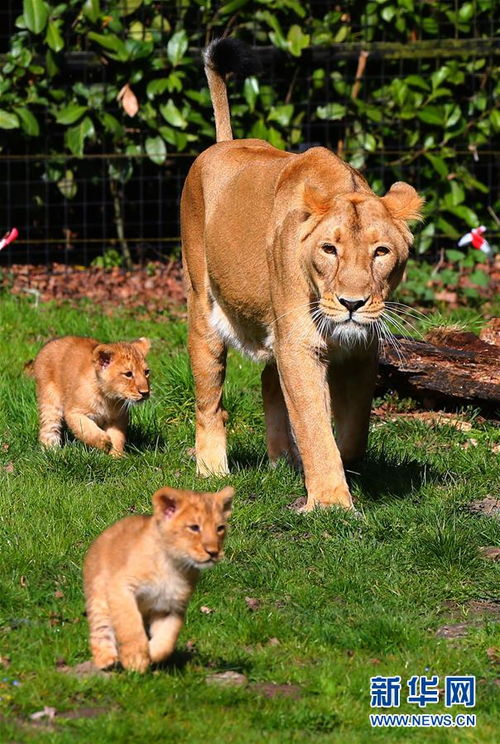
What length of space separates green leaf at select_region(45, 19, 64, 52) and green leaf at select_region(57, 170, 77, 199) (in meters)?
1.20

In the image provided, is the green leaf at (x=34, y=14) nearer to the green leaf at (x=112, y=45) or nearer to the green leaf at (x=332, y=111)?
the green leaf at (x=112, y=45)

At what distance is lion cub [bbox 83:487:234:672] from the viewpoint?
13.9 ft

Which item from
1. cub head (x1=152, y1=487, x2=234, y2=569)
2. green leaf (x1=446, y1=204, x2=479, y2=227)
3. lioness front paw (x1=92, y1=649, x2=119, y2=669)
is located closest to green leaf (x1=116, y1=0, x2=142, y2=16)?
green leaf (x1=446, y1=204, x2=479, y2=227)

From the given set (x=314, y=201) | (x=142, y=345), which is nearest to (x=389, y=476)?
(x=314, y=201)

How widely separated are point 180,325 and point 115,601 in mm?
6357

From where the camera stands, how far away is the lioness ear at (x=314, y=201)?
6.34m

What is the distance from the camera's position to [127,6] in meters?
12.0

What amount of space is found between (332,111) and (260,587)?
763cm

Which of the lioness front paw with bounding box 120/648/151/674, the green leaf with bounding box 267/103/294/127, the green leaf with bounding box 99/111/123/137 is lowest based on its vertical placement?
the lioness front paw with bounding box 120/648/151/674

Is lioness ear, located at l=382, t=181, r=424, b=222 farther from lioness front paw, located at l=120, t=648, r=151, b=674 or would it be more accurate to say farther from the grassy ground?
lioness front paw, located at l=120, t=648, r=151, b=674

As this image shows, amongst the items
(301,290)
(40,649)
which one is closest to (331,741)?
(40,649)

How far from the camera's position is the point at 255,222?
23.3 feet

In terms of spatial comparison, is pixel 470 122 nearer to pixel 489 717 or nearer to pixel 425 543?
pixel 425 543

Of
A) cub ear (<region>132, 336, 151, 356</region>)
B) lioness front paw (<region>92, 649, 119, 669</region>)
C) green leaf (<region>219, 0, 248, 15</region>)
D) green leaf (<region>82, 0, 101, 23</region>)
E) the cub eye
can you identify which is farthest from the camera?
green leaf (<region>219, 0, 248, 15</region>)
